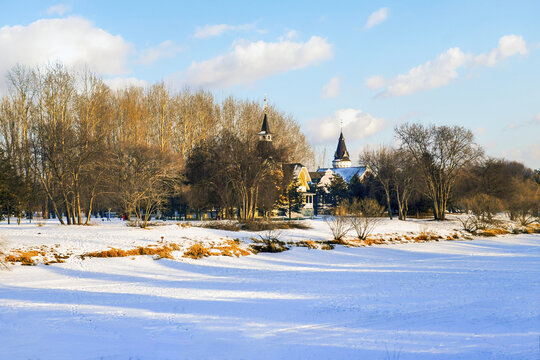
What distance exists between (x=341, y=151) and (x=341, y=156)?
1.34 m

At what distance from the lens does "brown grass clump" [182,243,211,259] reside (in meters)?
22.4

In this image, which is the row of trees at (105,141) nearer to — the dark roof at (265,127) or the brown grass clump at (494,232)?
the dark roof at (265,127)

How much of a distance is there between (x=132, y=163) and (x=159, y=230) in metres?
9.70

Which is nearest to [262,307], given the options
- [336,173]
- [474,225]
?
[474,225]

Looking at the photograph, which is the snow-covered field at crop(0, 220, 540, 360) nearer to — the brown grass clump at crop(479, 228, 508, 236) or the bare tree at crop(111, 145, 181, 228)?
the bare tree at crop(111, 145, 181, 228)

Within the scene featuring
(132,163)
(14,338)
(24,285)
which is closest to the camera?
(14,338)

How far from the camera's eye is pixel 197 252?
75.3 feet

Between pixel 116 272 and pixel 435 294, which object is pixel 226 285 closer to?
pixel 116 272

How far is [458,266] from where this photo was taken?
2091 cm

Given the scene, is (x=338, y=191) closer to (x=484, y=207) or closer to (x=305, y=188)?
(x=305, y=188)

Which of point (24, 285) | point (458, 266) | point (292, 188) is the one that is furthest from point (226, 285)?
point (292, 188)

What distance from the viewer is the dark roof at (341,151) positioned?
344 ft

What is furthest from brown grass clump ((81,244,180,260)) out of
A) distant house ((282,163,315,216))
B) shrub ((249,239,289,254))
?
distant house ((282,163,315,216))

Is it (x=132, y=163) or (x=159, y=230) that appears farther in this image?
(x=132, y=163)
